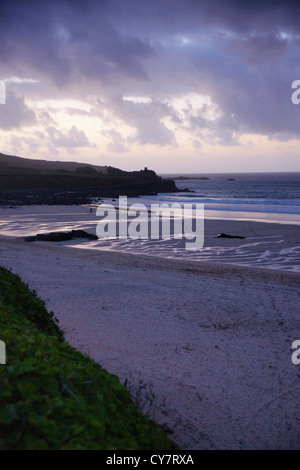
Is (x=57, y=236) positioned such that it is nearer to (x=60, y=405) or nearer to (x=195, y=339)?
(x=195, y=339)

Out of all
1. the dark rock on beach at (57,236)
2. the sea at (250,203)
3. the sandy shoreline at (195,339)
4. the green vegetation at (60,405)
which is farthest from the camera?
the sea at (250,203)

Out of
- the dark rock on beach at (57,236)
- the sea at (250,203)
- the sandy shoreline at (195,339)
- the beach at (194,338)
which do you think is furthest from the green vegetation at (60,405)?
the sea at (250,203)

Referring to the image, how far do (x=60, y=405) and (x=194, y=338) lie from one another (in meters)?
3.99

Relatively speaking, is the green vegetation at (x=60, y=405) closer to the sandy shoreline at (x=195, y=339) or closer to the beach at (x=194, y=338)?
the beach at (x=194, y=338)

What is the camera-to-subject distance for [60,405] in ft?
7.17

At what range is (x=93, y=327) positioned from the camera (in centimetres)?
614

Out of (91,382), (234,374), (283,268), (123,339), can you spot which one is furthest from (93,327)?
(283,268)

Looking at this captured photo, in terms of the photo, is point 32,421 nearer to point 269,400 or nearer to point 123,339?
point 269,400

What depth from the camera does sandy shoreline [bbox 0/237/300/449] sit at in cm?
393

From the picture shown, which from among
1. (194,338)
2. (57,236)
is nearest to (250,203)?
(57,236)

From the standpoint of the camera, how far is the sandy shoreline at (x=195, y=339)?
155 inches

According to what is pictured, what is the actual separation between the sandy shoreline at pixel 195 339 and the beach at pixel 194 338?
1cm
